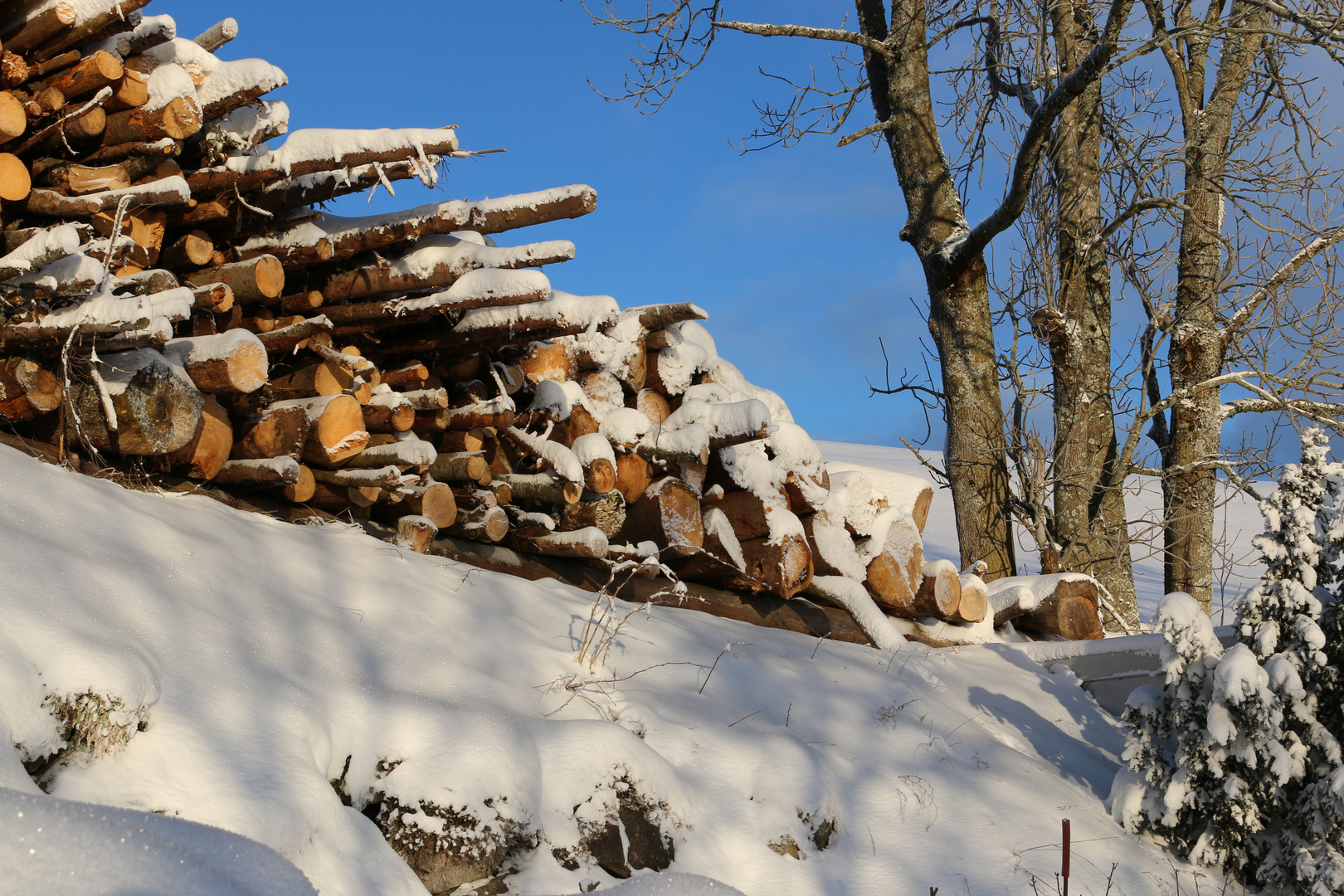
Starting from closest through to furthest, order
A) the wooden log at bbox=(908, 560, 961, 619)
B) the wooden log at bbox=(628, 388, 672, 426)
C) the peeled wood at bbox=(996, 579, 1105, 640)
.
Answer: the wooden log at bbox=(628, 388, 672, 426), the wooden log at bbox=(908, 560, 961, 619), the peeled wood at bbox=(996, 579, 1105, 640)

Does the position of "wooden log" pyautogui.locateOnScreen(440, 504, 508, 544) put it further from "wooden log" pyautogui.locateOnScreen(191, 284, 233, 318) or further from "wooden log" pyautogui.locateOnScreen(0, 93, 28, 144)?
"wooden log" pyautogui.locateOnScreen(0, 93, 28, 144)

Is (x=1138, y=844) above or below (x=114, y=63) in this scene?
below

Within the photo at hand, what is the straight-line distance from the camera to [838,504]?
5699 mm

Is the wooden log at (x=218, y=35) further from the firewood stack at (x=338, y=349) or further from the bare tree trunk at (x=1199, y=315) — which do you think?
the bare tree trunk at (x=1199, y=315)

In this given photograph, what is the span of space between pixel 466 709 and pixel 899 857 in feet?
5.26

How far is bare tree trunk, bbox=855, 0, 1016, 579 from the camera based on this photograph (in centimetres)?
724

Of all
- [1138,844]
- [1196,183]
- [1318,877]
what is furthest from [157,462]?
[1196,183]

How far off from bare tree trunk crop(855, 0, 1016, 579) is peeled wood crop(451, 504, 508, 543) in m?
4.11

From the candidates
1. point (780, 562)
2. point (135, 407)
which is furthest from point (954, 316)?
point (135, 407)

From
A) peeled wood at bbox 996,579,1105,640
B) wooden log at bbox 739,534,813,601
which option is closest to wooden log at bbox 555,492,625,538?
wooden log at bbox 739,534,813,601

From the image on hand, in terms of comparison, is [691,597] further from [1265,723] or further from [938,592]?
[1265,723]

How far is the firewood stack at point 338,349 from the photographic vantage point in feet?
12.0

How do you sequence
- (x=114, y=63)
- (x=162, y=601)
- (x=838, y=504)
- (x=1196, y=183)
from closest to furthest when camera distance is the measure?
(x=162, y=601)
(x=114, y=63)
(x=838, y=504)
(x=1196, y=183)

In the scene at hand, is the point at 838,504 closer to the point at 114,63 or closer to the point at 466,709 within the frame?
the point at 466,709
